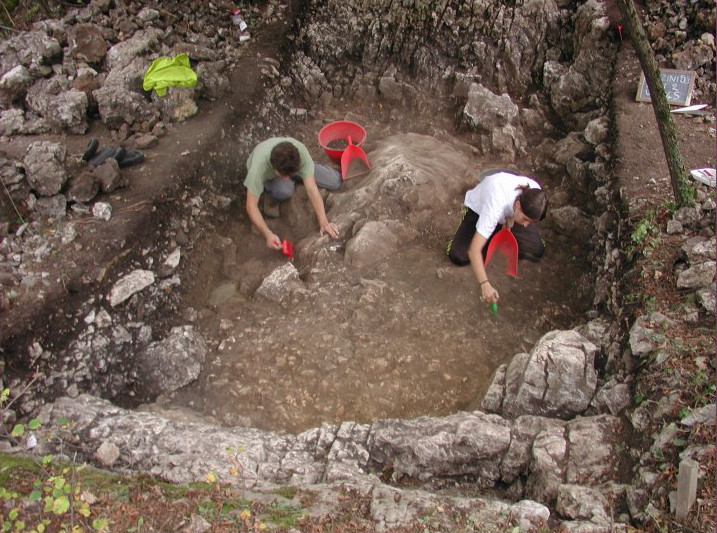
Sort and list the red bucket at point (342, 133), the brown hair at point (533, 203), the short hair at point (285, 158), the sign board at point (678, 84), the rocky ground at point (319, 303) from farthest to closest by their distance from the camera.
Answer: the red bucket at point (342, 133), the sign board at point (678, 84), the short hair at point (285, 158), the brown hair at point (533, 203), the rocky ground at point (319, 303)

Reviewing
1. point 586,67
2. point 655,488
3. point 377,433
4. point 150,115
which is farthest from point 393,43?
point 655,488

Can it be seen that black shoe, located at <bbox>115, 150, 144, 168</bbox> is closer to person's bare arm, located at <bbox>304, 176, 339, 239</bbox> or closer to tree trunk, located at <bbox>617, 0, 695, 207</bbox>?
person's bare arm, located at <bbox>304, 176, 339, 239</bbox>

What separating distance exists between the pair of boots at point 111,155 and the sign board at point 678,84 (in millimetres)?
4062

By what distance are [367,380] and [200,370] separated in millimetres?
1111

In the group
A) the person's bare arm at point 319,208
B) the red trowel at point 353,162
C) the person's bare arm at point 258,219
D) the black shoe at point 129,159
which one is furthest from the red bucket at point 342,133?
the black shoe at point 129,159

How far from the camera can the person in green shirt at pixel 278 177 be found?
3924 millimetres

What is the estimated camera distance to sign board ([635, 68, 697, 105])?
181 inches

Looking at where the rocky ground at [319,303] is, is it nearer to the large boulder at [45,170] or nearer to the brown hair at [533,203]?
the large boulder at [45,170]

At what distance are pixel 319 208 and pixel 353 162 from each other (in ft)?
2.80

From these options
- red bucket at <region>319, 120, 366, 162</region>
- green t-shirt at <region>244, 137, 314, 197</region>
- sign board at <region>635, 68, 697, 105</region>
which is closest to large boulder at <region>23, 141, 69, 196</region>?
green t-shirt at <region>244, 137, 314, 197</region>

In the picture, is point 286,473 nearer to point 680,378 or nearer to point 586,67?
point 680,378

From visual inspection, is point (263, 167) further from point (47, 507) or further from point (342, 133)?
point (47, 507)

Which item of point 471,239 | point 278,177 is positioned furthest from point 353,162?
point 471,239

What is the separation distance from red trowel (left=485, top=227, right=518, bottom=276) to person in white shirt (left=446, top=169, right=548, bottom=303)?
53mm
